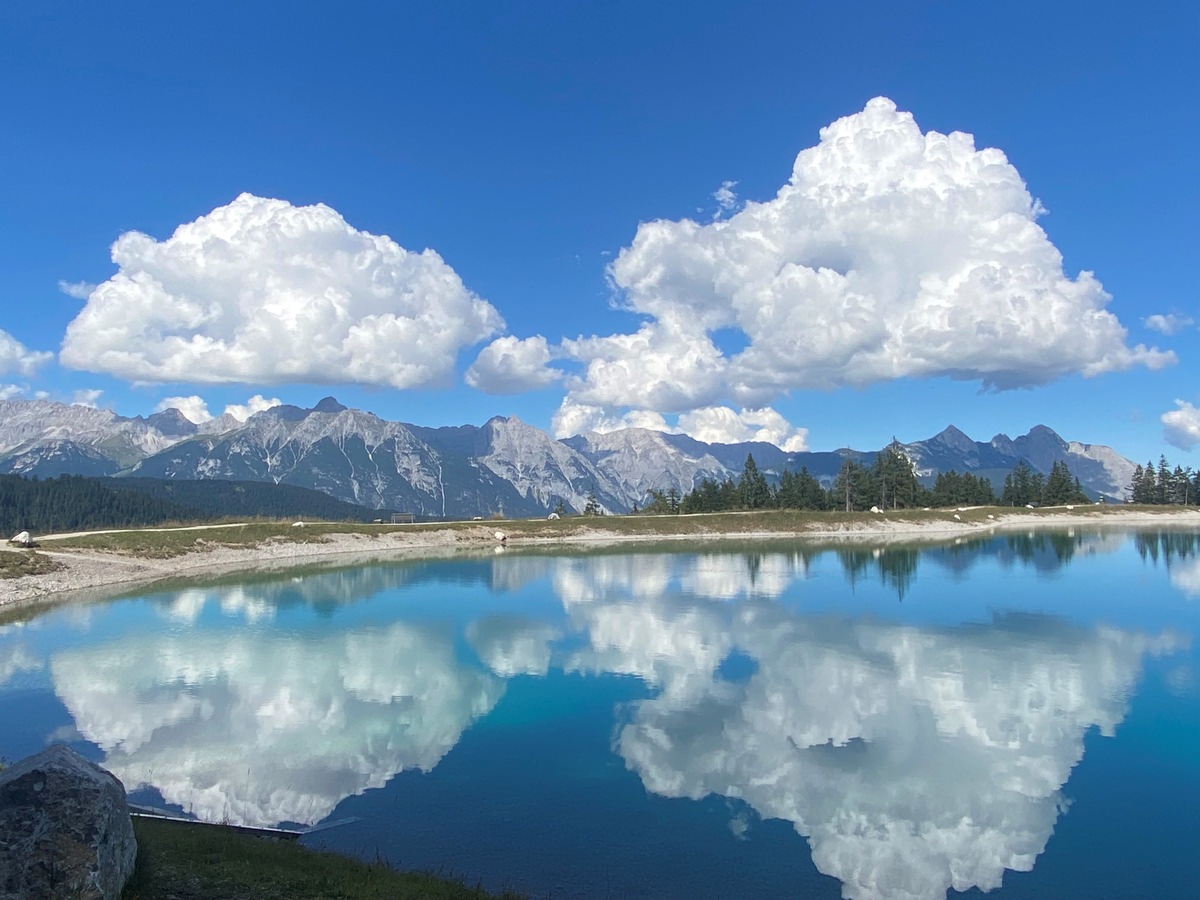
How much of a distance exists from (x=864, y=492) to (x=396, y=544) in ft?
317

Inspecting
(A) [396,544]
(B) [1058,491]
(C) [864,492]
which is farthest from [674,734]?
(B) [1058,491]

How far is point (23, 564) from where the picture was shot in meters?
59.0

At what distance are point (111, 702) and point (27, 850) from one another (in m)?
20.8

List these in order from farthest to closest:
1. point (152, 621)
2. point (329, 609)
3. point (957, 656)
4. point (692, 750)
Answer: point (329, 609), point (152, 621), point (957, 656), point (692, 750)

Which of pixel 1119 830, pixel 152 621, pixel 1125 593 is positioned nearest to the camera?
pixel 1119 830

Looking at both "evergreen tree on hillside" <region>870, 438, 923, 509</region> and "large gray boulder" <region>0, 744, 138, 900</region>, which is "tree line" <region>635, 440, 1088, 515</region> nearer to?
"evergreen tree on hillside" <region>870, 438, 923, 509</region>

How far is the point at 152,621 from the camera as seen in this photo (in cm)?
4516

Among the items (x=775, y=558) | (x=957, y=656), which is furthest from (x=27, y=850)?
(x=775, y=558)

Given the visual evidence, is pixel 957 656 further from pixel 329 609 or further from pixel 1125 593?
pixel 329 609

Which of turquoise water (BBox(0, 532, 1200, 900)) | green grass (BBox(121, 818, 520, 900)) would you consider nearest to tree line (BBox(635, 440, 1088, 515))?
turquoise water (BBox(0, 532, 1200, 900))

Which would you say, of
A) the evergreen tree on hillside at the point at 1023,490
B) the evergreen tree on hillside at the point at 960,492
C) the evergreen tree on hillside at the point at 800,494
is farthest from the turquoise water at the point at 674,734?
the evergreen tree on hillside at the point at 1023,490

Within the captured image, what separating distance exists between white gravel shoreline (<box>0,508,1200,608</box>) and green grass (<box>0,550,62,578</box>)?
0.70 meters

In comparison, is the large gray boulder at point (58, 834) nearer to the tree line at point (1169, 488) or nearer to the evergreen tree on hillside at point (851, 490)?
the evergreen tree on hillside at point (851, 490)

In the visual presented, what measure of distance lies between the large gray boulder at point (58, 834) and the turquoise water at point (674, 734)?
599 centimetres
